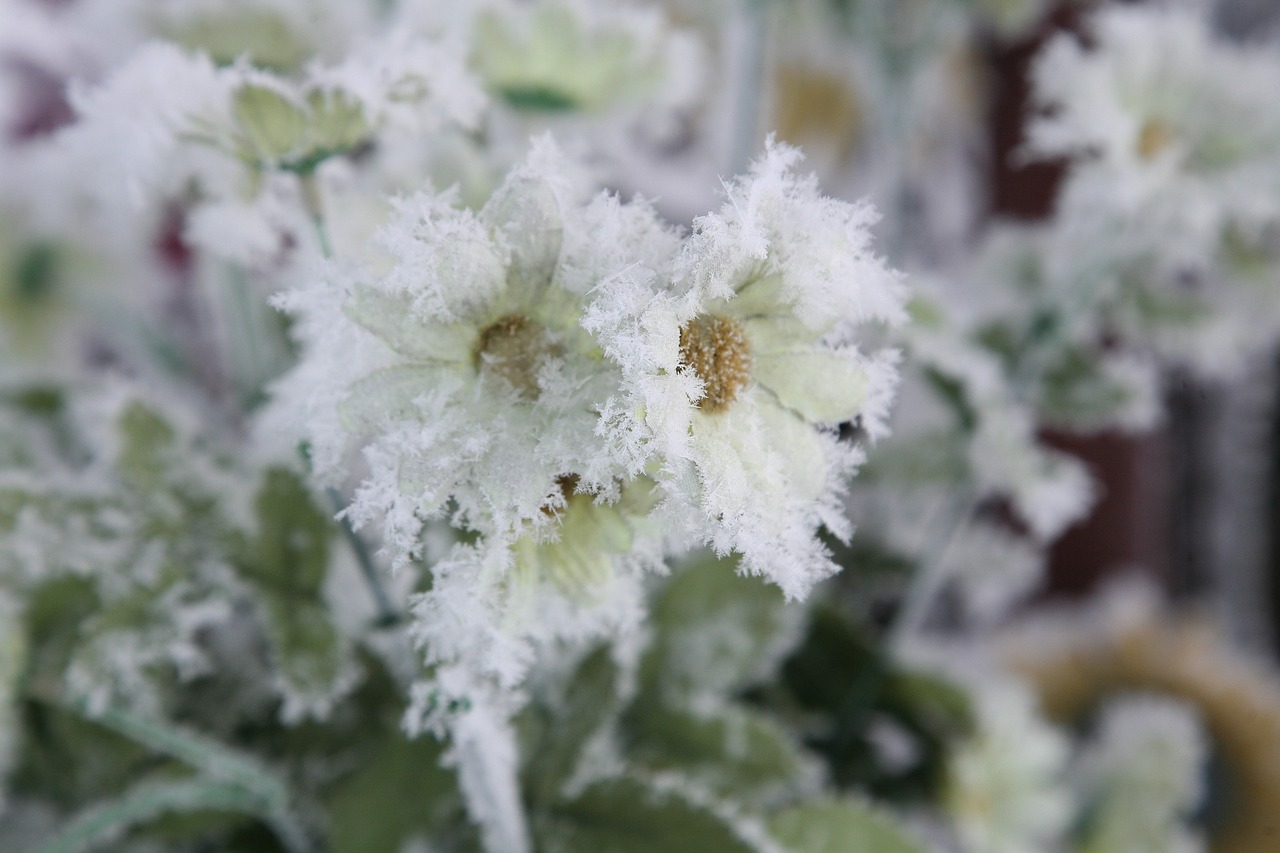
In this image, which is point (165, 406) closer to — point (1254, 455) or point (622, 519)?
point (622, 519)

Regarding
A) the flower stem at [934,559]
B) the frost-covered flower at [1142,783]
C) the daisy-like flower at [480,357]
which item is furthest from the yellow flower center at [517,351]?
the frost-covered flower at [1142,783]

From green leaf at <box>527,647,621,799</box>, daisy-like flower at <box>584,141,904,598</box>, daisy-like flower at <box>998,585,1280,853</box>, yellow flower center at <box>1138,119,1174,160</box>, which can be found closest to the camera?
daisy-like flower at <box>584,141,904,598</box>

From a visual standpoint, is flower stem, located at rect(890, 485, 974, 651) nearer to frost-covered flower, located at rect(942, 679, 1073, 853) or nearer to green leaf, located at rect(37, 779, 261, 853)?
frost-covered flower, located at rect(942, 679, 1073, 853)

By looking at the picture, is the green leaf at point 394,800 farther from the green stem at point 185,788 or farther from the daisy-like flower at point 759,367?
the daisy-like flower at point 759,367

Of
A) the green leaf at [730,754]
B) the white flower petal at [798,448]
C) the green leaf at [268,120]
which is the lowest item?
the white flower petal at [798,448]

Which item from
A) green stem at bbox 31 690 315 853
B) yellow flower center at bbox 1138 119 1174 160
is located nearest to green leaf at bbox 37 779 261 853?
green stem at bbox 31 690 315 853

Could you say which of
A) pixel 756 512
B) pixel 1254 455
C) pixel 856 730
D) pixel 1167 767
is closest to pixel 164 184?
pixel 756 512

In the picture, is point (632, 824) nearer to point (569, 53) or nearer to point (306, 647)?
point (306, 647)
